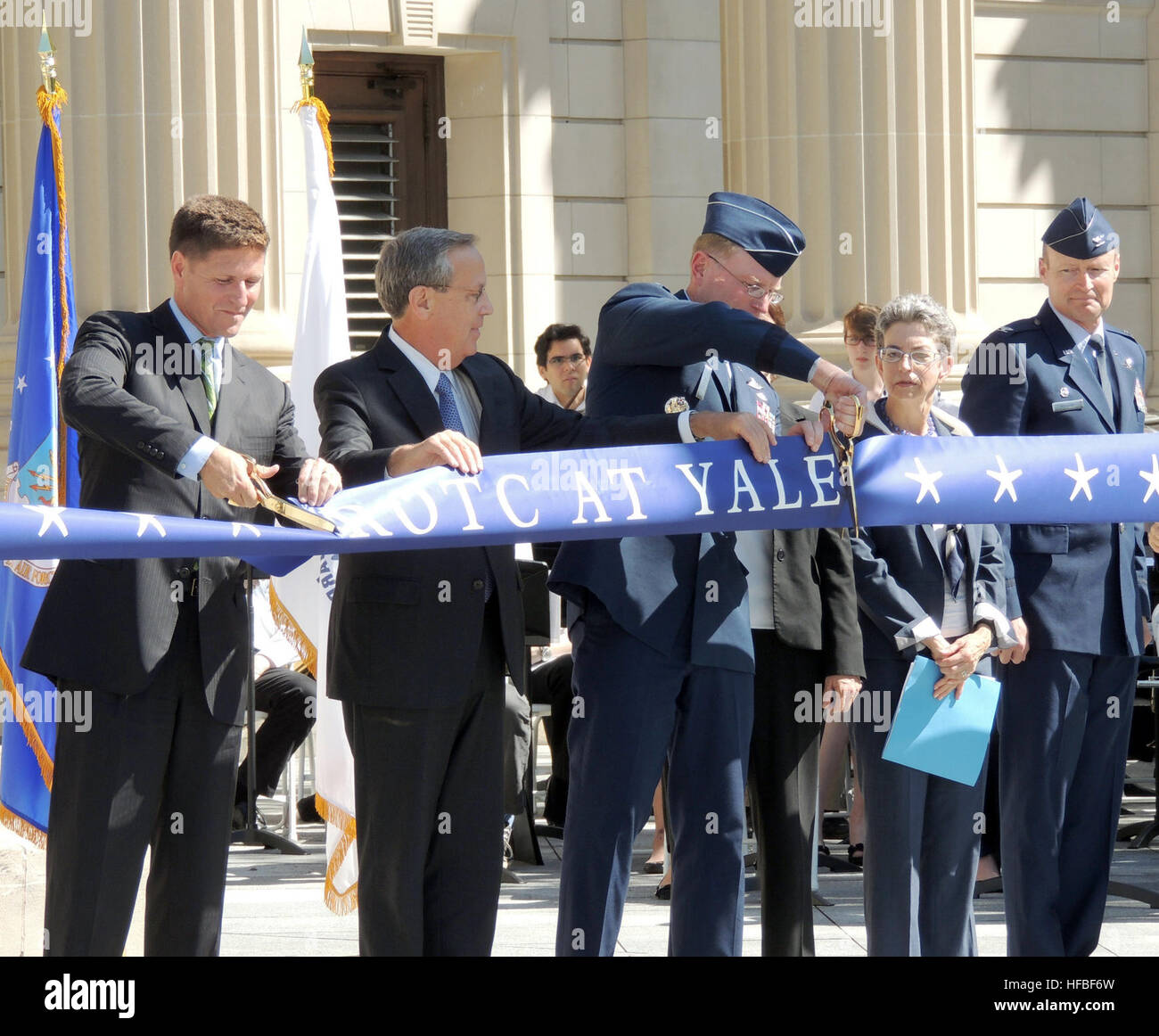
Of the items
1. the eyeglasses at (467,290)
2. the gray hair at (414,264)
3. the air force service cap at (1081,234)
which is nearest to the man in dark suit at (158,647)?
the gray hair at (414,264)

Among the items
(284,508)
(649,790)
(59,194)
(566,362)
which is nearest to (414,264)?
(284,508)

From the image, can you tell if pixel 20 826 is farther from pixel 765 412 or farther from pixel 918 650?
pixel 918 650

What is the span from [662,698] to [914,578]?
87 cm

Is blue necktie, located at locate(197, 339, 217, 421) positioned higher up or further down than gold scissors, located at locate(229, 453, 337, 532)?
higher up

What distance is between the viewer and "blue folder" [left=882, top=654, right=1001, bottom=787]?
4980 millimetres

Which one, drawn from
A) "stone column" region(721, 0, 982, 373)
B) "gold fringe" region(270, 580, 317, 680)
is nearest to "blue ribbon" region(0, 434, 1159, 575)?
"gold fringe" region(270, 580, 317, 680)

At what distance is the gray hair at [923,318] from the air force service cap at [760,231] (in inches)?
18.4

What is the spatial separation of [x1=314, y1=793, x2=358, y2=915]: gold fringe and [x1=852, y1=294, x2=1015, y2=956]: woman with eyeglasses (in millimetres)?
2128

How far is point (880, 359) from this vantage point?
5.30 meters

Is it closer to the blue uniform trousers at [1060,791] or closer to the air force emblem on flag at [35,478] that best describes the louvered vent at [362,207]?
the air force emblem on flag at [35,478]

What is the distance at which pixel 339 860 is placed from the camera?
6.60 meters

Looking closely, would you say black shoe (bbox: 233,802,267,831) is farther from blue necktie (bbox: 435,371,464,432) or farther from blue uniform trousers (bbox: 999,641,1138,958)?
blue necktie (bbox: 435,371,464,432)

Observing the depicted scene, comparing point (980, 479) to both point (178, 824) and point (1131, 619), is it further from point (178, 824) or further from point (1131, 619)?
point (178, 824)

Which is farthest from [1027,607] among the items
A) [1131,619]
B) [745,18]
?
[745,18]
